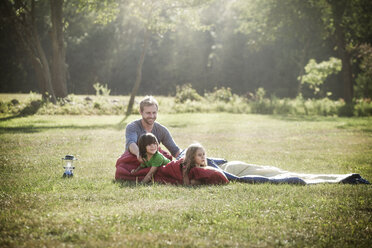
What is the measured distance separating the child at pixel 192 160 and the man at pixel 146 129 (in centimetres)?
80

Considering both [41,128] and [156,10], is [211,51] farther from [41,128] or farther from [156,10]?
[41,128]

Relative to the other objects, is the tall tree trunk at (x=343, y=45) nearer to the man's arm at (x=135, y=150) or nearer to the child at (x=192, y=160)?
the child at (x=192, y=160)

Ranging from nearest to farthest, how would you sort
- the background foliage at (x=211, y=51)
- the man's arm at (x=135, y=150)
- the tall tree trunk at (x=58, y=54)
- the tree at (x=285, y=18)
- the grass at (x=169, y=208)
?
the grass at (x=169, y=208) → the man's arm at (x=135, y=150) → the tall tree trunk at (x=58, y=54) → the tree at (x=285, y=18) → the background foliage at (x=211, y=51)

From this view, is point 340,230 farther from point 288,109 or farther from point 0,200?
point 288,109

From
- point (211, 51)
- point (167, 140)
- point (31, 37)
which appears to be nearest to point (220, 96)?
point (31, 37)

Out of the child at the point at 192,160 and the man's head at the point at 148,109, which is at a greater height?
the man's head at the point at 148,109

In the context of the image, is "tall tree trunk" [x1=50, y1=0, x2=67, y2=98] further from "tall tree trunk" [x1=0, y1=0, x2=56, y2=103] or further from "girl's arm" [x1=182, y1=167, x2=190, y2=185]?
"girl's arm" [x1=182, y1=167, x2=190, y2=185]

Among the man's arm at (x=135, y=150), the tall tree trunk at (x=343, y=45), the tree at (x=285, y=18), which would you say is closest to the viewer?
the man's arm at (x=135, y=150)

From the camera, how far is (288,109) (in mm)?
25828

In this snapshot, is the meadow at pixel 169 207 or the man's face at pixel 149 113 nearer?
the meadow at pixel 169 207

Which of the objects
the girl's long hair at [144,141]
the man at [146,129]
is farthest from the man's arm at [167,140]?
the girl's long hair at [144,141]

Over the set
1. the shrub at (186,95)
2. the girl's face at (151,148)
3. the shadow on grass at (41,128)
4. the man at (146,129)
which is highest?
the shrub at (186,95)

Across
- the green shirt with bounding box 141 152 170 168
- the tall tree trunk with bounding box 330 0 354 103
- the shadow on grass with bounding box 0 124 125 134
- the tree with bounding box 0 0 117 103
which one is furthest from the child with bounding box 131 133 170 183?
the tall tree trunk with bounding box 330 0 354 103

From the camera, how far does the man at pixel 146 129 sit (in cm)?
689
